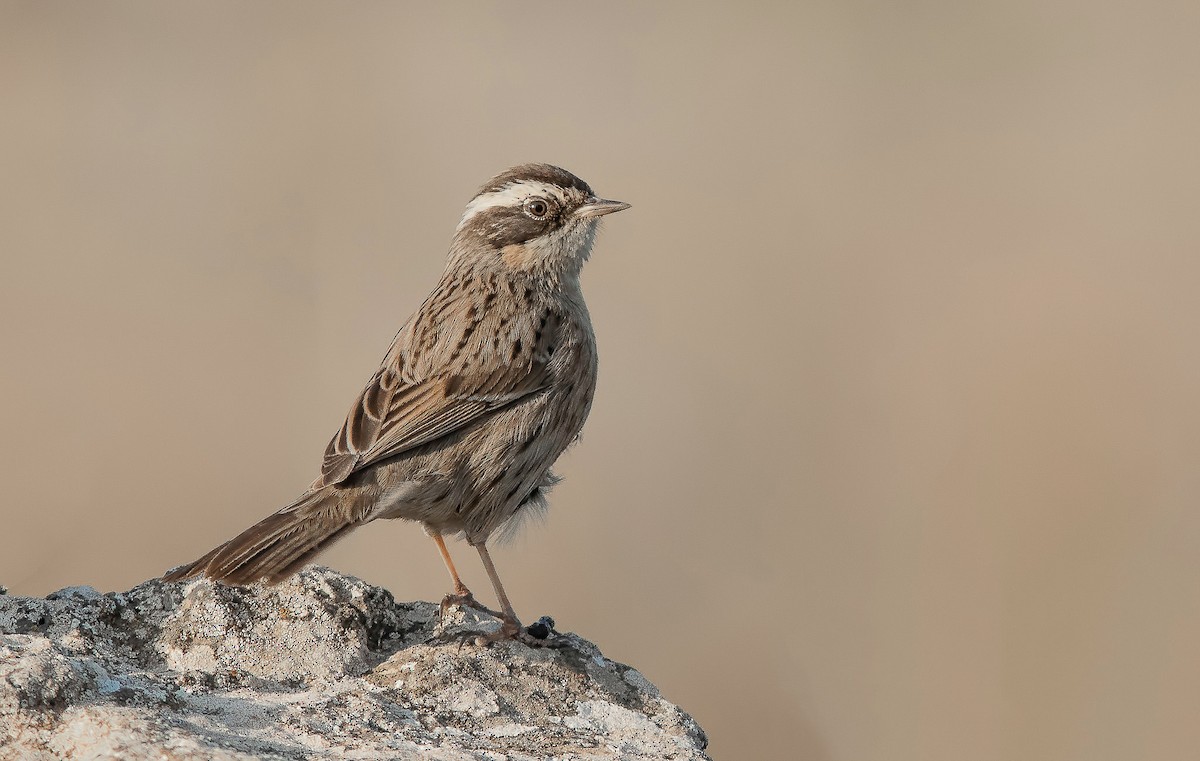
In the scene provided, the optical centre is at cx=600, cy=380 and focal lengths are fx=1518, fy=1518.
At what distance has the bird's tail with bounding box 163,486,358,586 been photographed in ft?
17.9

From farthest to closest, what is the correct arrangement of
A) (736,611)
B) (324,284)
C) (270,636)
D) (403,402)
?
1. (324,284)
2. (736,611)
3. (403,402)
4. (270,636)

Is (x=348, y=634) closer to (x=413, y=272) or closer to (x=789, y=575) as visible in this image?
(x=789, y=575)

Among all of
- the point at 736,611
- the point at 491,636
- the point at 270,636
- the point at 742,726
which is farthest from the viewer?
the point at 736,611

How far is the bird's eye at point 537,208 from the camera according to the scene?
795 centimetres

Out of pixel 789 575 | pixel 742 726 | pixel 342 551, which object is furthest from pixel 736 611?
pixel 342 551

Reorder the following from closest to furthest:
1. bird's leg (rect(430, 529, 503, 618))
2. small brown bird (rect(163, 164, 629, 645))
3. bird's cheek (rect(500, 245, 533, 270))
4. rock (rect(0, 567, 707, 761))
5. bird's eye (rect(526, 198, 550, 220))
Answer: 1. rock (rect(0, 567, 707, 761))
2. small brown bird (rect(163, 164, 629, 645))
3. bird's leg (rect(430, 529, 503, 618))
4. bird's cheek (rect(500, 245, 533, 270))
5. bird's eye (rect(526, 198, 550, 220))

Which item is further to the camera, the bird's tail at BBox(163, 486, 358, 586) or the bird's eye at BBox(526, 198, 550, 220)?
the bird's eye at BBox(526, 198, 550, 220)

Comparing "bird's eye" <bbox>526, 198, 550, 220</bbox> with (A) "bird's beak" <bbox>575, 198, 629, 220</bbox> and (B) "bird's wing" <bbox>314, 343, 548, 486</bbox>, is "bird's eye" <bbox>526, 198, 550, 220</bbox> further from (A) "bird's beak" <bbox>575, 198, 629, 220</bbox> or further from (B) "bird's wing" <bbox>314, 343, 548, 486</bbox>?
(B) "bird's wing" <bbox>314, 343, 548, 486</bbox>

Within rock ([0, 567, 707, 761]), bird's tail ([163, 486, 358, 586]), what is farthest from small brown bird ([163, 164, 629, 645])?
rock ([0, 567, 707, 761])

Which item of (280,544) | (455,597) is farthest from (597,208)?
(280,544)

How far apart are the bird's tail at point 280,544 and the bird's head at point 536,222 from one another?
215cm

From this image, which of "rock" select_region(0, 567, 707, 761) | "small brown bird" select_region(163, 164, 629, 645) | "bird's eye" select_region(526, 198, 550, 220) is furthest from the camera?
"bird's eye" select_region(526, 198, 550, 220)

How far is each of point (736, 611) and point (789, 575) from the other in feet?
2.06

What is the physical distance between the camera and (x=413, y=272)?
587 inches
